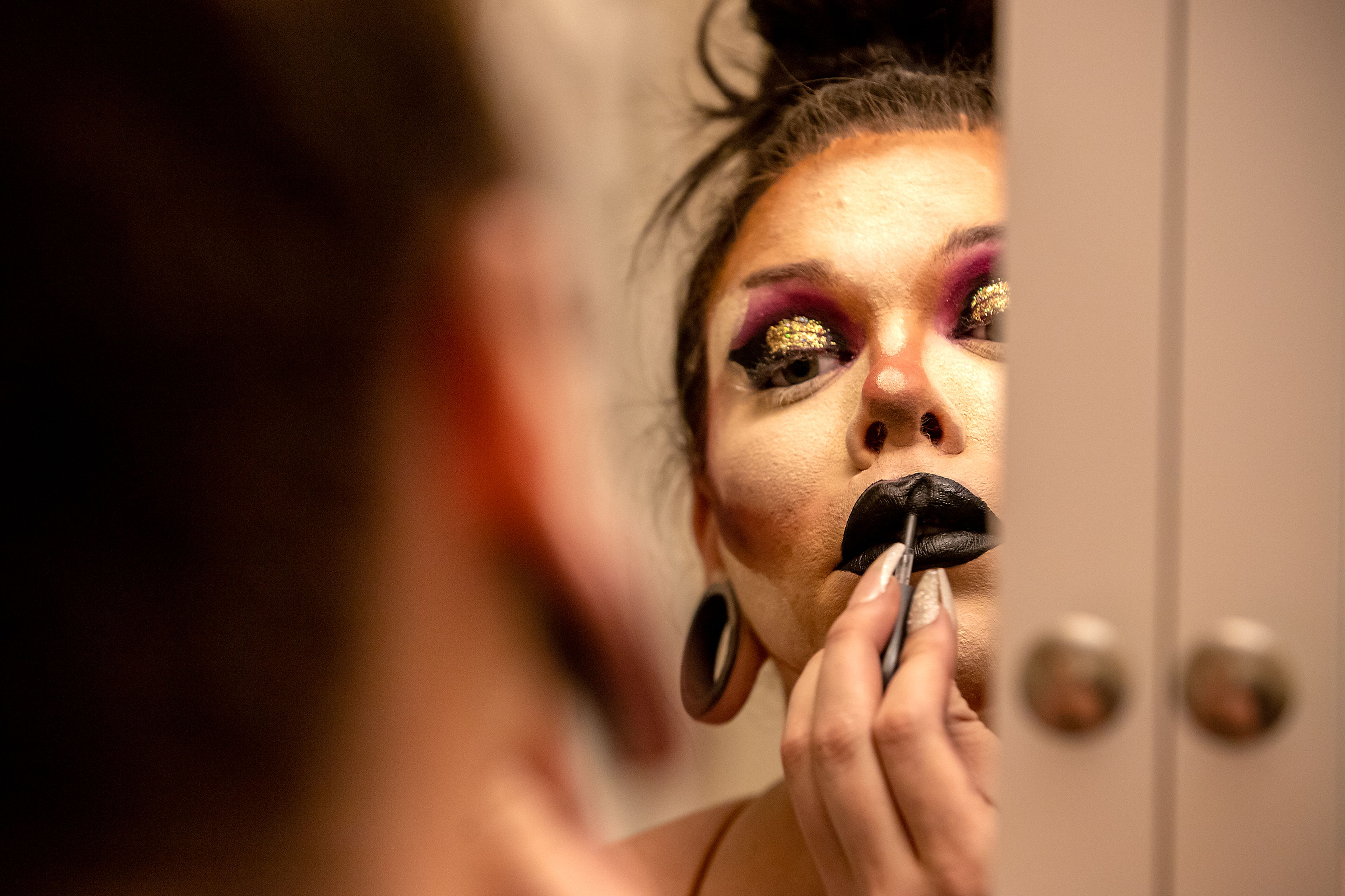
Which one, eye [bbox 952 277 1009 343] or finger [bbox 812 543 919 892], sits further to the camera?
eye [bbox 952 277 1009 343]

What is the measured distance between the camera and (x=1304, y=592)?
0.41 m

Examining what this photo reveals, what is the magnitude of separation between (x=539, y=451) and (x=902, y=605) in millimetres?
343

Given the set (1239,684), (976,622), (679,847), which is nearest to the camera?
(1239,684)

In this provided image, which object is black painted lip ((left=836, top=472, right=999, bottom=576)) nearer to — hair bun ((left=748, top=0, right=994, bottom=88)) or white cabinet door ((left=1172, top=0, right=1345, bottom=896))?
white cabinet door ((left=1172, top=0, right=1345, bottom=896))

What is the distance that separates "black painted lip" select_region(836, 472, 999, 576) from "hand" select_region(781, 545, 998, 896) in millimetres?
41

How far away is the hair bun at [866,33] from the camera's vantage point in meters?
0.75

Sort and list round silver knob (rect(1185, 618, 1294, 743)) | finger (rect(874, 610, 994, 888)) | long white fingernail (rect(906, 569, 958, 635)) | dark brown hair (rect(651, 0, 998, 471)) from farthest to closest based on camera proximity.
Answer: dark brown hair (rect(651, 0, 998, 471)) → long white fingernail (rect(906, 569, 958, 635)) → finger (rect(874, 610, 994, 888)) → round silver knob (rect(1185, 618, 1294, 743))

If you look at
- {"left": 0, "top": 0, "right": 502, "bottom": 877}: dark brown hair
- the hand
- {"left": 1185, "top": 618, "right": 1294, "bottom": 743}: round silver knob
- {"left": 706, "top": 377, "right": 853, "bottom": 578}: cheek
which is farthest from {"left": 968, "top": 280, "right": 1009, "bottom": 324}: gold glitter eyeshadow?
{"left": 0, "top": 0, "right": 502, "bottom": 877}: dark brown hair

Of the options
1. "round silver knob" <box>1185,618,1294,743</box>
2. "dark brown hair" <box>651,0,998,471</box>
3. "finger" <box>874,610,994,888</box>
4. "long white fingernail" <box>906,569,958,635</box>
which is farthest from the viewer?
"dark brown hair" <box>651,0,998,471</box>

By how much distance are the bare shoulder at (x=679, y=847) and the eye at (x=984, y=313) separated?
0.43 meters

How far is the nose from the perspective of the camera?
25.7 inches

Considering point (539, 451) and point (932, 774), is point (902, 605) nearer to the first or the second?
point (932, 774)

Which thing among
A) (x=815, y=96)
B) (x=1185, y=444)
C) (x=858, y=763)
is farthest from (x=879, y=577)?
(x=815, y=96)

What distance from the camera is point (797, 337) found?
2.35 ft
